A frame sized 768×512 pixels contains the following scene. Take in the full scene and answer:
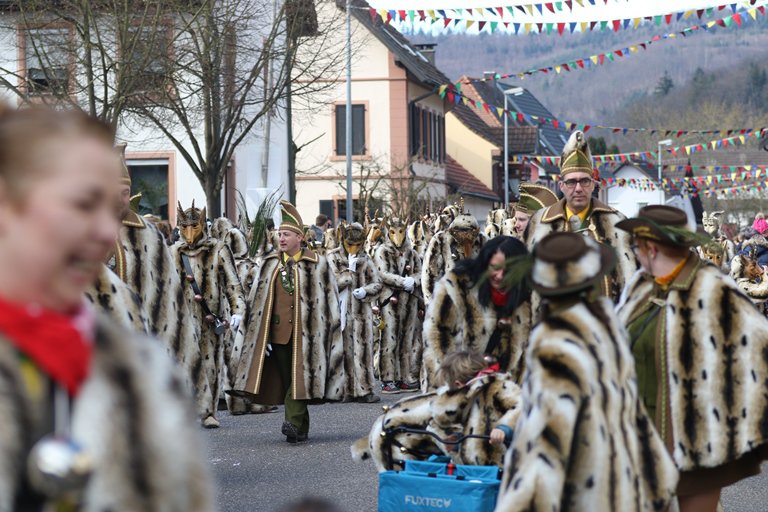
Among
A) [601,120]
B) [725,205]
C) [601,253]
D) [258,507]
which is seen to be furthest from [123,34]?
[601,120]

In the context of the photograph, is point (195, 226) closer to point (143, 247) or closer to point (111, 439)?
point (143, 247)

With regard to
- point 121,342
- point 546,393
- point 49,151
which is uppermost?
point 49,151

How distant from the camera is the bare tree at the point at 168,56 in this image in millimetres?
18297

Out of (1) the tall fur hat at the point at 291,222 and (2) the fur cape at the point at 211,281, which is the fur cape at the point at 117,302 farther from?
(2) the fur cape at the point at 211,281

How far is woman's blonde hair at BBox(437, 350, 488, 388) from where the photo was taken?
7.47m

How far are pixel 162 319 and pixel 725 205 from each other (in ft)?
305

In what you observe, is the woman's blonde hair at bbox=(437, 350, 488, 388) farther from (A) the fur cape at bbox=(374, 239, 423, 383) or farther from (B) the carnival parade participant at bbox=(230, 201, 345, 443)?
(A) the fur cape at bbox=(374, 239, 423, 383)

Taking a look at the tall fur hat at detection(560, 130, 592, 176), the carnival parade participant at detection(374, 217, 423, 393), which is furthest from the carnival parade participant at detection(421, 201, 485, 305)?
the carnival parade participant at detection(374, 217, 423, 393)

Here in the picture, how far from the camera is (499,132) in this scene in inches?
2763

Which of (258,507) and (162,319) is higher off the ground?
(162,319)

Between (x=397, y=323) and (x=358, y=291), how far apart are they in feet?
6.09

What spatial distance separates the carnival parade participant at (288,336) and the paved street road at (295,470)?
398mm

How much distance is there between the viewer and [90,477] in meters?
2.93

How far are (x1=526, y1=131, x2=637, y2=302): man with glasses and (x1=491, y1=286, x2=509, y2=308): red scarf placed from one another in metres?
0.84
